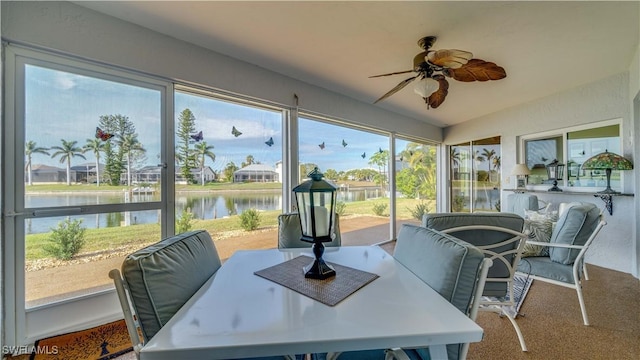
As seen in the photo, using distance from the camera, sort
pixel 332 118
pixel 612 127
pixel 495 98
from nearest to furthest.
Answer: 1. pixel 612 127
2. pixel 332 118
3. pixel 495 98

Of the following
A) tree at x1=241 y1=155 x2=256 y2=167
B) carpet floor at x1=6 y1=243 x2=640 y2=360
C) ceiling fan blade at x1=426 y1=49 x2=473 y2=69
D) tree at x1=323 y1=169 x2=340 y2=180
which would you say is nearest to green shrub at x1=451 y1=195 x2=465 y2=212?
carpet floor at x1=6 y1=243 x2=640 y2=360

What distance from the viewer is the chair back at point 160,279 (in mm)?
807

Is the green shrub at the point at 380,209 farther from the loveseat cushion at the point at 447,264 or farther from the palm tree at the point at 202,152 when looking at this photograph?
the loveseat cushion at the point at 447,264

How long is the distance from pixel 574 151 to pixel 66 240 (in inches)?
239

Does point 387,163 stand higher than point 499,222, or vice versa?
point 387,163

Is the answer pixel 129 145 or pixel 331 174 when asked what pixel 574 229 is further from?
pixel 129 145

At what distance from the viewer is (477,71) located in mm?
2164

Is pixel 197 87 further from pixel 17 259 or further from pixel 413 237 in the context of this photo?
pixel 413 237

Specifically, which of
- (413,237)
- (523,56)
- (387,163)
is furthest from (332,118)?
(413,237)

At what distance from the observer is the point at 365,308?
88cm

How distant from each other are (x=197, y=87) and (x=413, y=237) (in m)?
2.35

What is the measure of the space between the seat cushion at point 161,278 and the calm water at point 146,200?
4.53ft

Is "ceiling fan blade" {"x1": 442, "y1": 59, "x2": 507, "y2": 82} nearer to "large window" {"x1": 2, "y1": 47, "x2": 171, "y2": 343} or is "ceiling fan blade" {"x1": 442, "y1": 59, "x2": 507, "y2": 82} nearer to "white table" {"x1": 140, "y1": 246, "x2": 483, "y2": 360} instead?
"white table" {"x1": 140, "y1": 246, "x2": 483, "y2": 360}

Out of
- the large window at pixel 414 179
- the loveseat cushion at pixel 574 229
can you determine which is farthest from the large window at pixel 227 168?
the loveseat cushion at pixel 574 229
